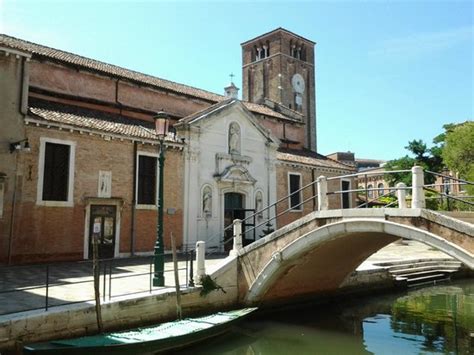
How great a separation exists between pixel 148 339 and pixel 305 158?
17644 mm

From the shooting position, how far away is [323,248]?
11961mm

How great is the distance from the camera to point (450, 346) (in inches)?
380

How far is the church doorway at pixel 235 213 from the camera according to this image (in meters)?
19.7

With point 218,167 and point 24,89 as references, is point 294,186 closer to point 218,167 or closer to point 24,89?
point 218,167

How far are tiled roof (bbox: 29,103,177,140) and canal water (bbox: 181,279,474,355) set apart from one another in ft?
29.2

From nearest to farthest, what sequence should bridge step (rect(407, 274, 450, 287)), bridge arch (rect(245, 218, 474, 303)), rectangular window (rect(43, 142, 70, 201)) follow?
bridge arch (rect(245, 218, 474, 303)) → rectangular window (rect(43, 142, 70, 201)) → bridge step (rect(407, 274, 450, 287))

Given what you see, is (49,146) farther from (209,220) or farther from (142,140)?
(209,220)

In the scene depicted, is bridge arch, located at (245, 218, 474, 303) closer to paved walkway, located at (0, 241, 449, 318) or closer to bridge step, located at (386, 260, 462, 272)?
paved walkway, located at (0, 241, 449, 318)

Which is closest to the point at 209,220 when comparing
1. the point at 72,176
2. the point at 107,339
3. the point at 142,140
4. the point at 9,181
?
the point at 142,140

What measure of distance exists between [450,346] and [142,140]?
12.6 m

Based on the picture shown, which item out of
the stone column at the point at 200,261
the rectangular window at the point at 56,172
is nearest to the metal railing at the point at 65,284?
the stone column at the point at 200,261

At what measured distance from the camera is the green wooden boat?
7.28 meters

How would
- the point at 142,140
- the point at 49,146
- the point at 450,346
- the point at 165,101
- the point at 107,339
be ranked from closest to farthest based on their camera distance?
1. the point at 107,339
2. the point at 450,346
3. the point at 49,146
4. the point at 142,140
5. the point at 165,101

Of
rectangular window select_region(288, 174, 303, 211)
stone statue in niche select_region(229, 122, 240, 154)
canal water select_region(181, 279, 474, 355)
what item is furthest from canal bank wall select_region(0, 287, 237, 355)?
rectangular window select_region(288, 174, 303, 211)
